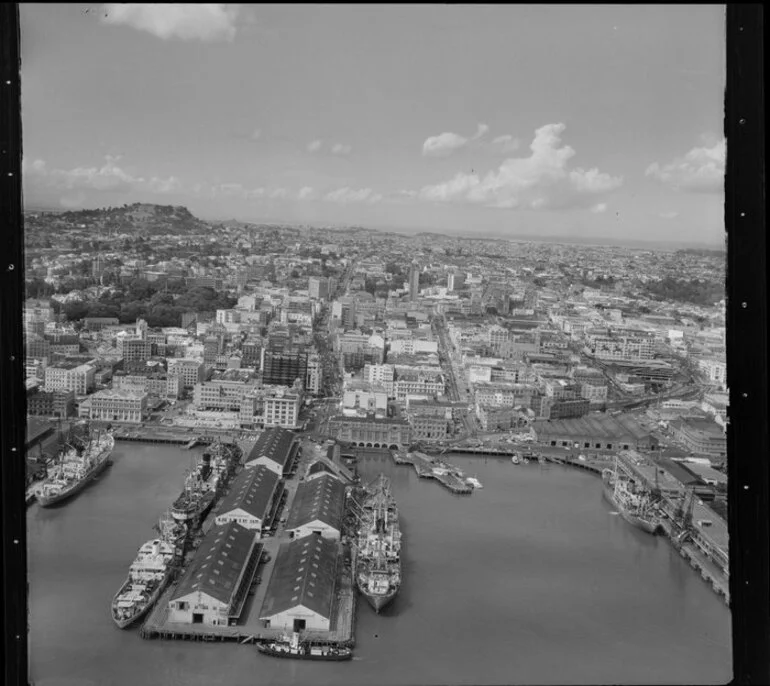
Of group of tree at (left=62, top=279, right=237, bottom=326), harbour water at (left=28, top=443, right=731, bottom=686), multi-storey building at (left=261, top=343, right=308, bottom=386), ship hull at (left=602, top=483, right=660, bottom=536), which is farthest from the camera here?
multi-storey building at (left=261, top=343, right=308, bottom=386)

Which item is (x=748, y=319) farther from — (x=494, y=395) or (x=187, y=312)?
(x=494, y=395)

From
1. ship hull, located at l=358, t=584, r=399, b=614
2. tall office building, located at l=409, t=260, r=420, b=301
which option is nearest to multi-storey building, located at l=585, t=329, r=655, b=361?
tall office building, located at l=409, t=260, r=420, b=301

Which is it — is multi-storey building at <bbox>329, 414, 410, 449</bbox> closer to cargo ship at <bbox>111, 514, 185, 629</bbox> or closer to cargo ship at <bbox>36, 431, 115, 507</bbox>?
cargo ship at <bbox>36, 431, 115, 507</bbox>

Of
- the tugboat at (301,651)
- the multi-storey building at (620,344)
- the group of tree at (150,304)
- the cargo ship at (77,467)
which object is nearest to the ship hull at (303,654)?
the tugboat at (301,651)

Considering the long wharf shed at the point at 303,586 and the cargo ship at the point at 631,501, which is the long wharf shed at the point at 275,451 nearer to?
the long wharf shed at the point at 303,586

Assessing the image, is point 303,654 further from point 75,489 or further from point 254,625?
point 75,489

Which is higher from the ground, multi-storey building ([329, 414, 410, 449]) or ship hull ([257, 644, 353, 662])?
multi-storey building ([329, 414, 410, 449])

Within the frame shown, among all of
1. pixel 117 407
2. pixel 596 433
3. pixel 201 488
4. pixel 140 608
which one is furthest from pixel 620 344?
pixel 140 608
